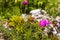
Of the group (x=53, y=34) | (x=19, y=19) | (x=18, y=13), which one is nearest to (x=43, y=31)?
(x=53, y=34)

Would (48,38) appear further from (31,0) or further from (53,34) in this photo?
(31,0)

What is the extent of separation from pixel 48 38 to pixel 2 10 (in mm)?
1872

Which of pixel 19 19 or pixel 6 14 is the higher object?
pixel 6 14

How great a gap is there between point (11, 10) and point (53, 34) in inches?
64.0

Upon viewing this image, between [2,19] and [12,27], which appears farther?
[2,19]

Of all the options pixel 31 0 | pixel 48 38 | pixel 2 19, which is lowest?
pixel 48 38

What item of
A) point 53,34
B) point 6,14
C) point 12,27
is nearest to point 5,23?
point 12,27

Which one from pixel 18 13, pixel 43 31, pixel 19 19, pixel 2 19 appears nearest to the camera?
pixel 43 31

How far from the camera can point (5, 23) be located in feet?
16.3

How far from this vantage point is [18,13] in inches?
221

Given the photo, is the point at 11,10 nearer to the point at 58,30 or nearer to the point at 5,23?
the point at 5,23

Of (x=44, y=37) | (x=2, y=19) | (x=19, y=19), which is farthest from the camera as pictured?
(x=2, y=19)

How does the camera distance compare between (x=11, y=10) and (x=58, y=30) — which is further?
(x=11, y=10)

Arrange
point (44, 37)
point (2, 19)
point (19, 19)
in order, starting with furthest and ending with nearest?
point (2, 19) < point (19, 19) < point (44, 37)
